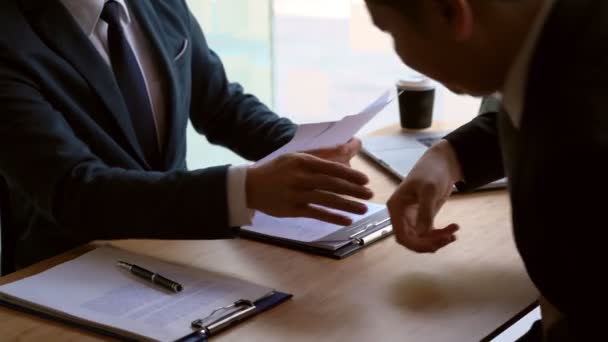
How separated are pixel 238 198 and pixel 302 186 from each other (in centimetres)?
9

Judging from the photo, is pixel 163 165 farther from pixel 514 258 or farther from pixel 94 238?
pixel 514 258

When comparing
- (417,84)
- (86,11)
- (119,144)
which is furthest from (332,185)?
(417,84)

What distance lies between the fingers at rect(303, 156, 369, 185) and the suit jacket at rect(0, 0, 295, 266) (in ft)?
0.41

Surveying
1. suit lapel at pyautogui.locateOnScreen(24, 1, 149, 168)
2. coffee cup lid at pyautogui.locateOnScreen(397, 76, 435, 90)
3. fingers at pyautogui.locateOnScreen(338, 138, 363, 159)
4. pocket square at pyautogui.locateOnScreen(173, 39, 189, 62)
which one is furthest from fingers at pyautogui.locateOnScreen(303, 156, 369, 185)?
coffee cup lid at pyautogui.locateOnScreen(397, 76, 435, 90)

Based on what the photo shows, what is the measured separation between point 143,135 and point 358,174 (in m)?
0.51

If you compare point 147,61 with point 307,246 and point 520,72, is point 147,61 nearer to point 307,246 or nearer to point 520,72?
point 307,246

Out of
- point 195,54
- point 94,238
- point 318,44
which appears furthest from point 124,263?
point 318,44

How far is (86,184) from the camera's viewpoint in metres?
1.20

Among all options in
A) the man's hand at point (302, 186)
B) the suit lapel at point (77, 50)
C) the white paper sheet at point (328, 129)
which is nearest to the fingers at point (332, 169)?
the man's hand at point (302, 186)

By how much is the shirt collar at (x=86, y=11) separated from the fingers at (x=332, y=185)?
521 millimetres

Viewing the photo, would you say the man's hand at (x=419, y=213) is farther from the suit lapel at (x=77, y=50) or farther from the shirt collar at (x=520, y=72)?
the suit lapel at (x=77, y=50)

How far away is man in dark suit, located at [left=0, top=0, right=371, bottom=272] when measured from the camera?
1.13m

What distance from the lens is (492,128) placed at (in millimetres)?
1240

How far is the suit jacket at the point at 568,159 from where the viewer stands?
76 cm
